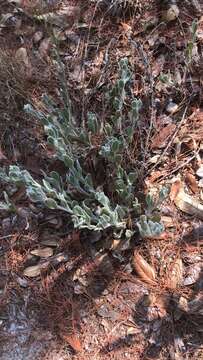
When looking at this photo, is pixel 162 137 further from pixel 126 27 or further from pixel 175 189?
pixel 126 27

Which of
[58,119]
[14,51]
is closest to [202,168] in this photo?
[58,119]

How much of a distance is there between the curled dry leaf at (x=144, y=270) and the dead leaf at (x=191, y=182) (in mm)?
406

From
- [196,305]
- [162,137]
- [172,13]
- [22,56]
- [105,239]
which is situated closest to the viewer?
[196,305]

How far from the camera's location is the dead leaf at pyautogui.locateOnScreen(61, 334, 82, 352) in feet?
6.71

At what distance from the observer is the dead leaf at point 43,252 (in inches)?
86.3

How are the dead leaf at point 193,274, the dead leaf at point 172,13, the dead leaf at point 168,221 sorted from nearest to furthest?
1. the dead leaf at point 193,274
2. the dead leaf at point 168,221
3. the dead leaf at point 172,13

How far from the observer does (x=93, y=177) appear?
223 centimetres

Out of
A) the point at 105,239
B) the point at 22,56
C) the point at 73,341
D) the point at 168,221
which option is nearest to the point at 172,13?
the point at 22,56

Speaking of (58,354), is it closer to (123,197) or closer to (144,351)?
(144,351)

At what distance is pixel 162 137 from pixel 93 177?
1.28 ft

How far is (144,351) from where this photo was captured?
2.00m

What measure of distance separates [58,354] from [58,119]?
3.47 feet

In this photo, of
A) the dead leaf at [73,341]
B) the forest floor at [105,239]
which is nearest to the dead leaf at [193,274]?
the forest floor at [105,239]

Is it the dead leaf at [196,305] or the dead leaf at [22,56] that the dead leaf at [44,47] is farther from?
the dead leaf at [196,305]
